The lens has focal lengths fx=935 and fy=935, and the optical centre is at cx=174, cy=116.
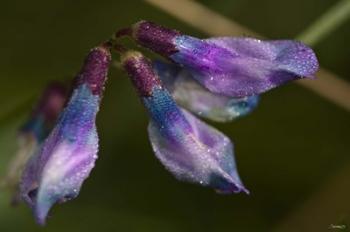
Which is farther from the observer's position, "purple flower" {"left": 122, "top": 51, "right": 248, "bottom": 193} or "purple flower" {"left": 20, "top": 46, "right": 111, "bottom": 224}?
"purple flower" {"left": 122, "top": 51, "right": 248, "bottom": 193}

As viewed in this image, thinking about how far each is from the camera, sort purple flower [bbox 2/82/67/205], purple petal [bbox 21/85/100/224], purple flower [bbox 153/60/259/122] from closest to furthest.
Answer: purple petal [bbox 21/85/100/224]
purple flower [bbox 153/60/259/122]
purple flower [bbox 2/82/67/205]

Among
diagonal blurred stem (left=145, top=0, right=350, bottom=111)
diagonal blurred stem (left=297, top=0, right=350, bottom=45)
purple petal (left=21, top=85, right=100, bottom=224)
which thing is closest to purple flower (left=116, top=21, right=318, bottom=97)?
purple petal (left=21, top=85, right=100, bottom=224)

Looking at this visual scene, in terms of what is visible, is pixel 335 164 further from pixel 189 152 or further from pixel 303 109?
pixel 189 152

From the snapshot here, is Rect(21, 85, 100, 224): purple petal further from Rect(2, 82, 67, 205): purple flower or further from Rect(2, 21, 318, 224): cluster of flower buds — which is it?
Rect(2, 82, 67, 205): purple flower

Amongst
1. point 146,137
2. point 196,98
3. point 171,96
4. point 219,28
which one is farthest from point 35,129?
point 219,28

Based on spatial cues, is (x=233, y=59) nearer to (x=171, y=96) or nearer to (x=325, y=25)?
(x=171, y=96)

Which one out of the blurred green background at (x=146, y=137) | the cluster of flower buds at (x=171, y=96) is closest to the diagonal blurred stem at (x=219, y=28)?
the blurred green background at (x=146, y=137)
